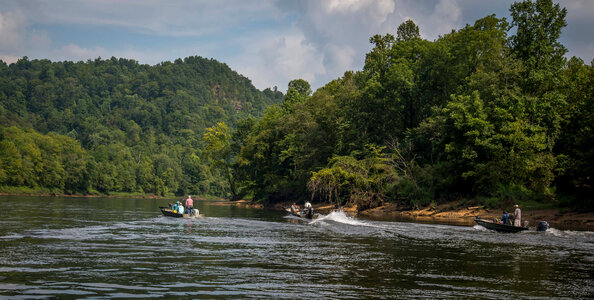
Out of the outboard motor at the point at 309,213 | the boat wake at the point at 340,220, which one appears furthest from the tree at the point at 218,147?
the boat wake at the point at 340,220

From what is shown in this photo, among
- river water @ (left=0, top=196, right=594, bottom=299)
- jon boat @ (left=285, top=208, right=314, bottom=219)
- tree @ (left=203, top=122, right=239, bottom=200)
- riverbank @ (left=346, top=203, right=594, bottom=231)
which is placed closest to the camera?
river water @ (left=0, top=196, right=594, bottom=299)

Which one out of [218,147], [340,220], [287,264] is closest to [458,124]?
[340,220]

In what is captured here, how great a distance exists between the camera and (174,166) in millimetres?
196250

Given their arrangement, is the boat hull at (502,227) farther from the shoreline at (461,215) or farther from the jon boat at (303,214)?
the jon boat at (303,214)

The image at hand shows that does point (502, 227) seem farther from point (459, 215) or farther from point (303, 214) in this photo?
point (303, 214)

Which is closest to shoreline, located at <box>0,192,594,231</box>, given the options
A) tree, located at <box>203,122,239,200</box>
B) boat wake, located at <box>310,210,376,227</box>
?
boat wake, located at <box>310,210,376,227</box>

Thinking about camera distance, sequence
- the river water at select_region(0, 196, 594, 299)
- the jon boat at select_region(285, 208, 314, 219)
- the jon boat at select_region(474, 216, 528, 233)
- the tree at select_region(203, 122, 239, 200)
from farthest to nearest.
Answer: the tree at select_region(203, 122, 239, 200) < the jon boat at select_region(285, 208, 314, 219) < the jon boat at select_region(474, 216, 528, 233) < the river water at select_region(0, 196, 594, 299)

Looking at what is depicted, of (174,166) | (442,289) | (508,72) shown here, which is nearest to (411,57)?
(508,72)

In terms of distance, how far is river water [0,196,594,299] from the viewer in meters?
16.5

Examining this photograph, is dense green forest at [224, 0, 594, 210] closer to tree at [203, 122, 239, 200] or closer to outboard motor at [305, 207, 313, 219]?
outboard motor at [305, 207, 313, 219]

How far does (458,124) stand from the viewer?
55469 mm

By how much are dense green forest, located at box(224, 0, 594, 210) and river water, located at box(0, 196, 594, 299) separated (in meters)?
18.8

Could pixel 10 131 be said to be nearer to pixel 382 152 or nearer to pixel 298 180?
pixel 298 180

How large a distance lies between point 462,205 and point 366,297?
4573cm
